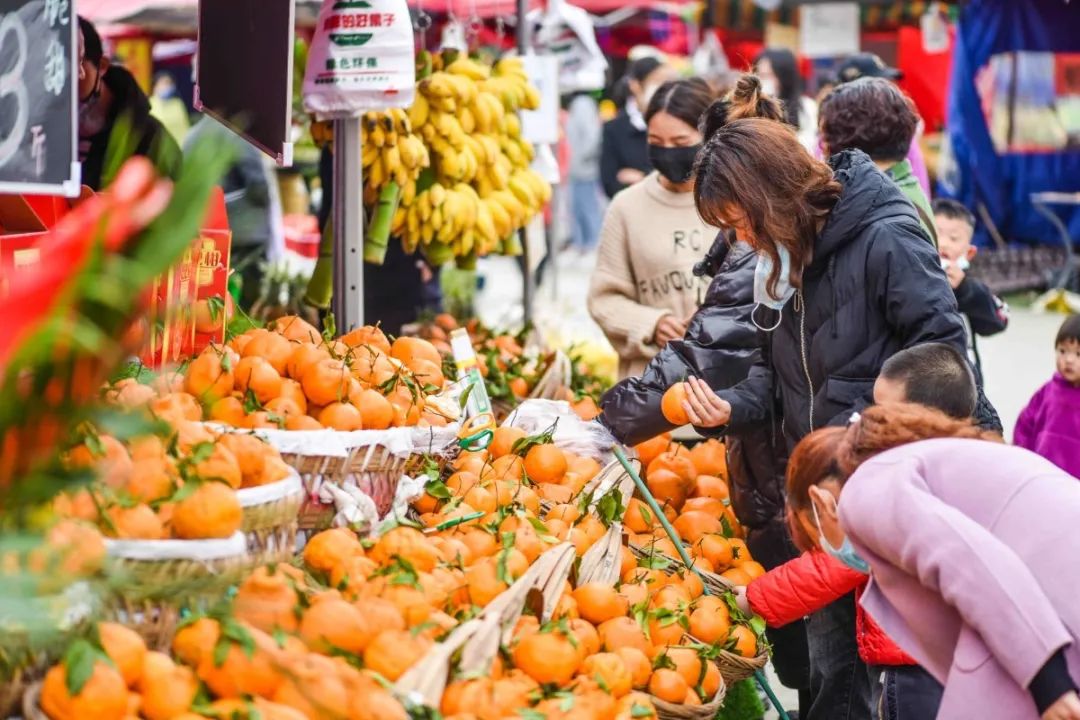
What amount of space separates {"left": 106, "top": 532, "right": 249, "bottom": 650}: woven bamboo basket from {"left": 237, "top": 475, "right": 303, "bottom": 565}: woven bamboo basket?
92 mm

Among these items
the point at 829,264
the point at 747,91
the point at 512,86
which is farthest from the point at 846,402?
the point at 512,86

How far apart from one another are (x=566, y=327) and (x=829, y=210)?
24.1 feet

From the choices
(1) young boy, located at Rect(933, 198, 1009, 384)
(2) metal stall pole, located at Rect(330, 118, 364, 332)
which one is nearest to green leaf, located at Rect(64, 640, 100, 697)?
(2) metal stall pole, located at Rect(330, 118, 364, 332)

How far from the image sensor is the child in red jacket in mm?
3086

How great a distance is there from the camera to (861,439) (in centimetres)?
272

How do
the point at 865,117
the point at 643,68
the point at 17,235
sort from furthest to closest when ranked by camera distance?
the point at 643,68, the point at 865,117, the point at 17,235

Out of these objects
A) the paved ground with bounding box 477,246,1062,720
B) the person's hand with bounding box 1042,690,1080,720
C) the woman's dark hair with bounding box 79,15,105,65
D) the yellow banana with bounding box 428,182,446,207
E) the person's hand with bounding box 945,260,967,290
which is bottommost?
the paved ground with bounding box 477,246,1062,720

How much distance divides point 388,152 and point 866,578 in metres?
2.31

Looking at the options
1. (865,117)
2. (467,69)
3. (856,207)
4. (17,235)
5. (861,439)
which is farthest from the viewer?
(467,69)

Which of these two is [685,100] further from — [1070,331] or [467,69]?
[1070,331]

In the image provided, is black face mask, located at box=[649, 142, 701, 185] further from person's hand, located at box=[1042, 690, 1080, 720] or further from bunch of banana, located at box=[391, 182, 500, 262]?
person's hand, located at box=[1042, 690, 1080, 720]

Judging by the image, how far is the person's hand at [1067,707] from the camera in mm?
2408

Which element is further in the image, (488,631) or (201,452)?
(488,631)

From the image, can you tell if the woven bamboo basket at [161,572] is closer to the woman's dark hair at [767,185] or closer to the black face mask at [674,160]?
the woman's dark hair at [767,185]
